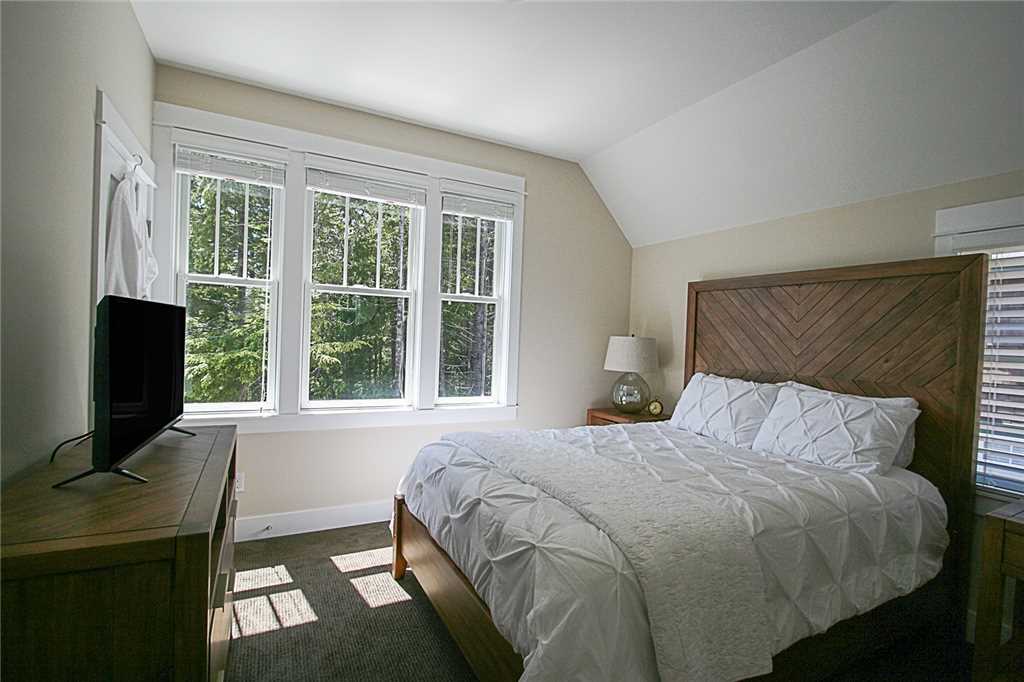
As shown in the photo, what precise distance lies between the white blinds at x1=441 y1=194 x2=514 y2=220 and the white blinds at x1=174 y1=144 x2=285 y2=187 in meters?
1.15

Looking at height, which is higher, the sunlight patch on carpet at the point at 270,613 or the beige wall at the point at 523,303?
the beige wall at the point at 523,303

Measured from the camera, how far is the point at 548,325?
4309 millimetres

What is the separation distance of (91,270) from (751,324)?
3696 millimetres

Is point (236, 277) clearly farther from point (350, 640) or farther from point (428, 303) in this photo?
point (350, 640)

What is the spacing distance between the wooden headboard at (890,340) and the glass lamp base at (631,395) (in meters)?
0.69

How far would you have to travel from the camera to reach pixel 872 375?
2.89 meters

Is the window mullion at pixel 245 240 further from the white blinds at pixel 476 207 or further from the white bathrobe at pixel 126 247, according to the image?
the white blinds at pixel 476 207

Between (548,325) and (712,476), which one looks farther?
(548,325)

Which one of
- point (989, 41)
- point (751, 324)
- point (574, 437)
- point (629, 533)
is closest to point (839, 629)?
point (629, 533)

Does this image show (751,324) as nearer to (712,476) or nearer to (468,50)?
(712,476)

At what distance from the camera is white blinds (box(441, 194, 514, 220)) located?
384 centimetres

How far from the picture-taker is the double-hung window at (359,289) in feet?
11.4

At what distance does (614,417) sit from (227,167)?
3.23 meters

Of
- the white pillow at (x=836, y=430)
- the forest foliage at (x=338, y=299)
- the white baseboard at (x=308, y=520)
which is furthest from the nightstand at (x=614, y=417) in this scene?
the white baseboard at (x=308, y=520)
